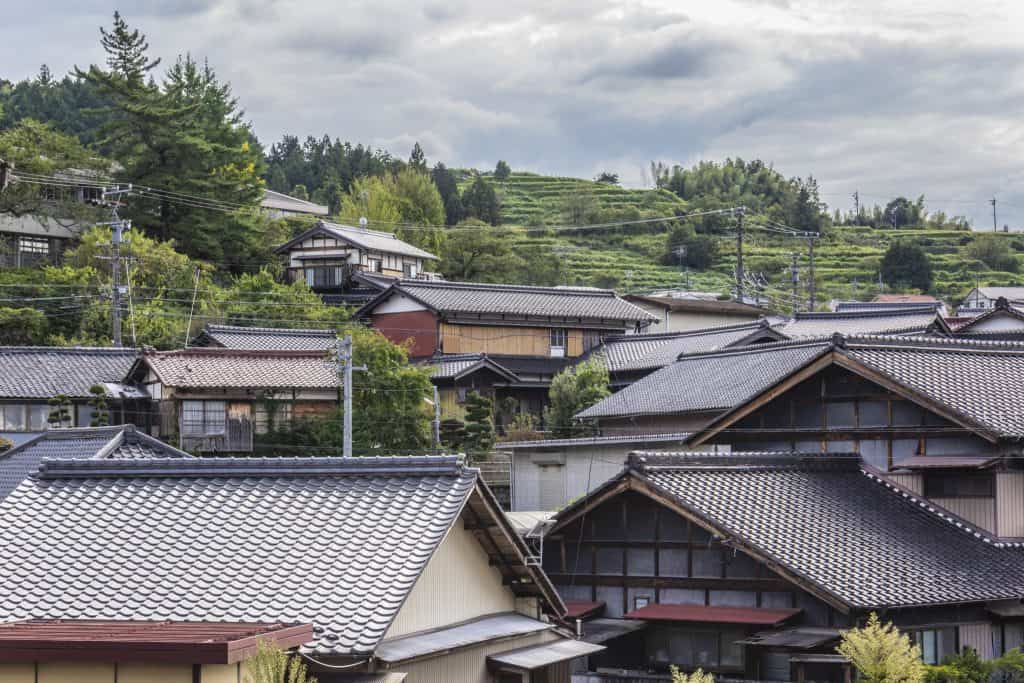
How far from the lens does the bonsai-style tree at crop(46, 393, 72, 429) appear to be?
45.9 metres

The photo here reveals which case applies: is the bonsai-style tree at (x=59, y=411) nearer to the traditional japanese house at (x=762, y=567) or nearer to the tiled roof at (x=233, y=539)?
the traditional japanese house at (x=762, y=567)

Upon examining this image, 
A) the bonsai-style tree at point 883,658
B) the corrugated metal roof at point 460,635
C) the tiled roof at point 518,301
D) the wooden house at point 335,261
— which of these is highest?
the wooden house at point 335,261

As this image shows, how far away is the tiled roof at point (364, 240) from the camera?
236 feet

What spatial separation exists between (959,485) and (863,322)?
3042cm

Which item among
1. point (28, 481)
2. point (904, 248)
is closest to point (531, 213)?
point (904, 248)

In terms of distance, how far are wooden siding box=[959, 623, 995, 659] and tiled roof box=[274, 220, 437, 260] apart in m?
52.5

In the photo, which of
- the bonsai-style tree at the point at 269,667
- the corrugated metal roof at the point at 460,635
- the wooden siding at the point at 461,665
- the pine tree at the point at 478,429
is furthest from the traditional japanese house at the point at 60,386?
the bonsai-style tree at the point at 269,667

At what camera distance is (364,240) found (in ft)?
242

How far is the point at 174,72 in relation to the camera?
223ft

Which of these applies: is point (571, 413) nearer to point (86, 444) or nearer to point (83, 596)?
point (86, 444)

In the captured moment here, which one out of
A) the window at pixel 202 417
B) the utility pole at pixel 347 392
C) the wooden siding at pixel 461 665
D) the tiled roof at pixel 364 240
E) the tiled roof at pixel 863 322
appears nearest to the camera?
the wooden siding at pixel 461 665

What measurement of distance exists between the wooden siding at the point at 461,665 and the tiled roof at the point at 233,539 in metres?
1.19

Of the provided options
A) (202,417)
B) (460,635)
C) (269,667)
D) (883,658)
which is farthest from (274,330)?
(269,667)

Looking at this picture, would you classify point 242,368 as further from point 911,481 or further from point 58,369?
point 911,481
